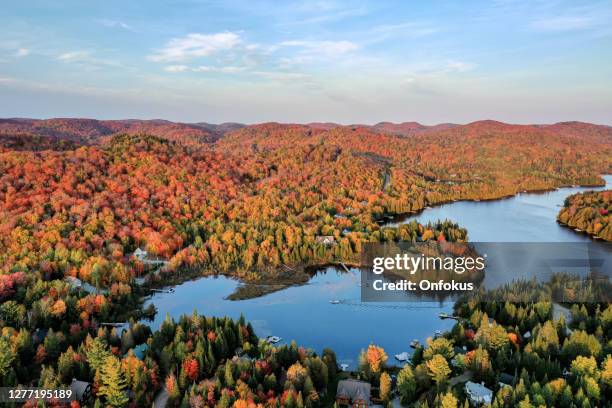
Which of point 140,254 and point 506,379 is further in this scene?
point 140,254

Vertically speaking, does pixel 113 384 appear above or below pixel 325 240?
below

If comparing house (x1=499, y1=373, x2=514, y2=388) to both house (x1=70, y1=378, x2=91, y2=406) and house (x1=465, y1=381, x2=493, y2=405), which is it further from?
house (x1=70, y1=378, x2=91, y2=406)

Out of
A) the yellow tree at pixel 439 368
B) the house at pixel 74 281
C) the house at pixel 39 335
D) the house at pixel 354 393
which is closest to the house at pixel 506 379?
the yellow tree at pixel 439 368

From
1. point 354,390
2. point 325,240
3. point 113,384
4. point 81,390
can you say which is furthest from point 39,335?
point 325,240

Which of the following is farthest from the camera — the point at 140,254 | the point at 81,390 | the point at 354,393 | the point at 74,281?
the point at 140,254

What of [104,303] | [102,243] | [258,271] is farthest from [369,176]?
[104,303]

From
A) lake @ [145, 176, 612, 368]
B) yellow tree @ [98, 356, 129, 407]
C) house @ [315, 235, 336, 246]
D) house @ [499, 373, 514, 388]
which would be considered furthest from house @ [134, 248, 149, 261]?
house @ [499, 373, 514, 388]

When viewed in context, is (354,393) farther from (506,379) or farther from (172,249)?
(172,249)

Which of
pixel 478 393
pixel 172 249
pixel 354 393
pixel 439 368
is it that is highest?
pixel 172 249
